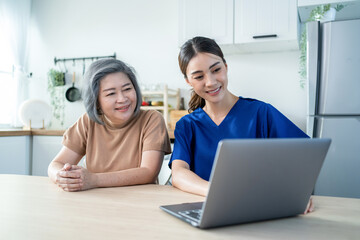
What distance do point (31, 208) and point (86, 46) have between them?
304 cm

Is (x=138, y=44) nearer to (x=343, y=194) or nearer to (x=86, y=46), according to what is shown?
(x=86, y=46)

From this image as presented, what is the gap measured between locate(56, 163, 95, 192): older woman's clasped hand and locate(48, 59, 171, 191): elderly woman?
278 millimetres

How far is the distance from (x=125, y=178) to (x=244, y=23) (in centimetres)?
194

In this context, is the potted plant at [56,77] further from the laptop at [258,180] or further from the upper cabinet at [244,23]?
the laptop at [258,180]

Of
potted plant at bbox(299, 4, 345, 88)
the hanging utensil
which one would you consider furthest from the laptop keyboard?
the hanging utensil

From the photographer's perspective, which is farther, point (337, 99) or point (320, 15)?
point (320, 15)

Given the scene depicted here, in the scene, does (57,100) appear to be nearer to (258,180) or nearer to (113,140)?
(113,140)

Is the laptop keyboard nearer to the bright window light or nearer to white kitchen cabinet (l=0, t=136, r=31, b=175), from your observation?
white kitchen cabinet (l=0, t=136, r=31, b=175)

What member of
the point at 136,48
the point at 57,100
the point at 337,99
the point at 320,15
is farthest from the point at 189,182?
the point at 57,100

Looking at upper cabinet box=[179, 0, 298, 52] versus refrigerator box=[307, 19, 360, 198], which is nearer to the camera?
refrigerator box=[307, 19, 360, 198]

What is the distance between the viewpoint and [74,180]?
1130mm

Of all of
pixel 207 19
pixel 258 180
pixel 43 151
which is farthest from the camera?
pixel 43 151

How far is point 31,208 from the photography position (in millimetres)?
893

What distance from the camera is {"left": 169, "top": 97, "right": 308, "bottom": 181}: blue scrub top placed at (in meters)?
1.40
